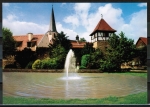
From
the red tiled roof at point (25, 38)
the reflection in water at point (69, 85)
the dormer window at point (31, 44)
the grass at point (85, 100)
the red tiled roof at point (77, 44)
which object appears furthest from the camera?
the dormer window at point (31, 44)

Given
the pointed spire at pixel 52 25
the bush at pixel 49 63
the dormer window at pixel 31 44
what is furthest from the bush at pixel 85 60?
the dormer window at pixel 31 44

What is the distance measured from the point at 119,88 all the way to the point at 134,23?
1.93 m

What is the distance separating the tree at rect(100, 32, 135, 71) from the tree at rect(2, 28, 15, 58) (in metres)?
2.71

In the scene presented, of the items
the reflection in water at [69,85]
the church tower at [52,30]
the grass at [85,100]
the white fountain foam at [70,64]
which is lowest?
the grass at [85,100]

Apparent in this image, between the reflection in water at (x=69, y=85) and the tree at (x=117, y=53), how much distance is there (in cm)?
32

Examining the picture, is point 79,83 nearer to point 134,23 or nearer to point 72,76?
point 72,76

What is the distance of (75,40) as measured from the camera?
359 inches

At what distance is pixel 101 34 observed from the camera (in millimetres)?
9352

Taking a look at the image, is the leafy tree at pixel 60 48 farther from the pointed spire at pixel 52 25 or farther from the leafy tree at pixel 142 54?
the leafy tree at pixel 142 54

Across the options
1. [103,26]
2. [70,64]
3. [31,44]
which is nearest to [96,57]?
[70,64]

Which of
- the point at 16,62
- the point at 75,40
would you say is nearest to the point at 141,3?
the point at 75,40

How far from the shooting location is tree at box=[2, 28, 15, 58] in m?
8.51

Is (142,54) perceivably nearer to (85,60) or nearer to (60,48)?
(85,60)

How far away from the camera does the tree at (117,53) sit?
9163 millimetres
